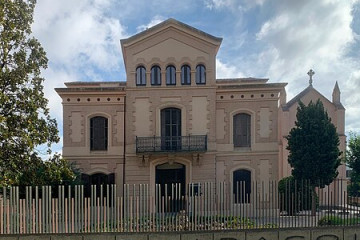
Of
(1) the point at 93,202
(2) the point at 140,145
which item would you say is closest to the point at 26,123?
(1) the point at 93,202

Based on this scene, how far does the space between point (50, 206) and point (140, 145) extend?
11.3 m

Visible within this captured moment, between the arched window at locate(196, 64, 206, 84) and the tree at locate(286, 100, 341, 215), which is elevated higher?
the arched window at locate(196, 64, 206, 84)

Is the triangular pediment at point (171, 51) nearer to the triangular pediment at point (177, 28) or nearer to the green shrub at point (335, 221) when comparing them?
the triangular pediment at point (177, 28)

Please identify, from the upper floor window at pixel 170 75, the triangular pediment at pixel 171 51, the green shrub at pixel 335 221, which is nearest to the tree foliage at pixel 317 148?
the green shrub at pixel 335 221

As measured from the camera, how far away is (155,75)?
69.9 ft

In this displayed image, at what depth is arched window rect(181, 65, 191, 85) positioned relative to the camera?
69.6ft

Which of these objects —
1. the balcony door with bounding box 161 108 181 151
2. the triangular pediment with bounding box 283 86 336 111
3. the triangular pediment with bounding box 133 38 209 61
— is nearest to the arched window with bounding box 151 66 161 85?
the triangular pediment with bounding box 133 38 209 61

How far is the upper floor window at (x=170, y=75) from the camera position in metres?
21.3

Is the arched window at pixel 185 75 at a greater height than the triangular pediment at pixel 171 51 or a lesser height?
lesser

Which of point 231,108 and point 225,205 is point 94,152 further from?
point 225,205

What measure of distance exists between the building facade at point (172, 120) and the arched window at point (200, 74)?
7 cm

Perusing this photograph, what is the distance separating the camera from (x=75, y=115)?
21688mm

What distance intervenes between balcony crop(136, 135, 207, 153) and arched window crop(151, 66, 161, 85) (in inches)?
157

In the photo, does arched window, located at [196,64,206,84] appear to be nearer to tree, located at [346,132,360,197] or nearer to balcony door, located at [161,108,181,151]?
balcony door, located at [161,108,181,151]
